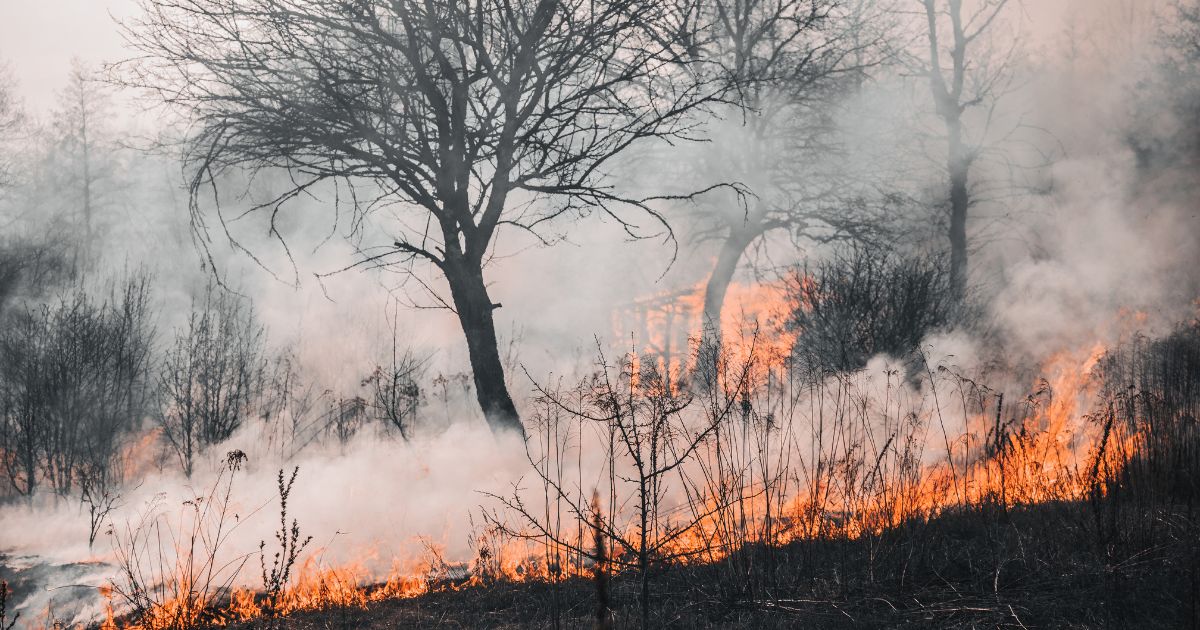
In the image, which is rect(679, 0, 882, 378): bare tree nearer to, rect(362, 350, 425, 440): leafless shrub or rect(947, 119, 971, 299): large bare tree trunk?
rect(947, 119, 971, 299): large bare tree trunk

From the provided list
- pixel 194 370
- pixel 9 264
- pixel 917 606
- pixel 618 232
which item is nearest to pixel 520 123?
pixel 917 606

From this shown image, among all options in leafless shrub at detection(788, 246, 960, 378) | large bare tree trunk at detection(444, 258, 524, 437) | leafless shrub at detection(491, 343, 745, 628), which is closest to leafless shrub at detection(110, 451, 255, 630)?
leafless shrub at detection(491, 343, 745, 628)

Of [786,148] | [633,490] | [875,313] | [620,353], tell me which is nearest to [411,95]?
[633,490]

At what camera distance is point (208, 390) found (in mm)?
10562

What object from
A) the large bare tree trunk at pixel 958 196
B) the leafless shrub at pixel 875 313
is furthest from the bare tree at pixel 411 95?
the large bare tree trunk at pixel 958 196

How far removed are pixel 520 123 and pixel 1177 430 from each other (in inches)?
225

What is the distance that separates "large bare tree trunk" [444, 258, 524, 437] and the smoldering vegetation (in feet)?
0.09

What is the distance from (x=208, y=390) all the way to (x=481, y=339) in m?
6.01

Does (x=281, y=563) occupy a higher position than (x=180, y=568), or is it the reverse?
(x=281, y=563)

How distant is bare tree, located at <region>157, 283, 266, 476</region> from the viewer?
934cm

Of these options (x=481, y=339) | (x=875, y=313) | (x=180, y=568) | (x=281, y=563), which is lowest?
(x=180, y=568)

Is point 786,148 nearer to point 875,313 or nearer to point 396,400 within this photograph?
point 875,313

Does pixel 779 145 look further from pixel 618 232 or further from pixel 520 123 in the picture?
pixel 520 123

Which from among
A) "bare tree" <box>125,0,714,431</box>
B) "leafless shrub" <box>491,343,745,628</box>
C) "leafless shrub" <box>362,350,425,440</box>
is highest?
"bare tree" <box>125,0,714,431</box>
